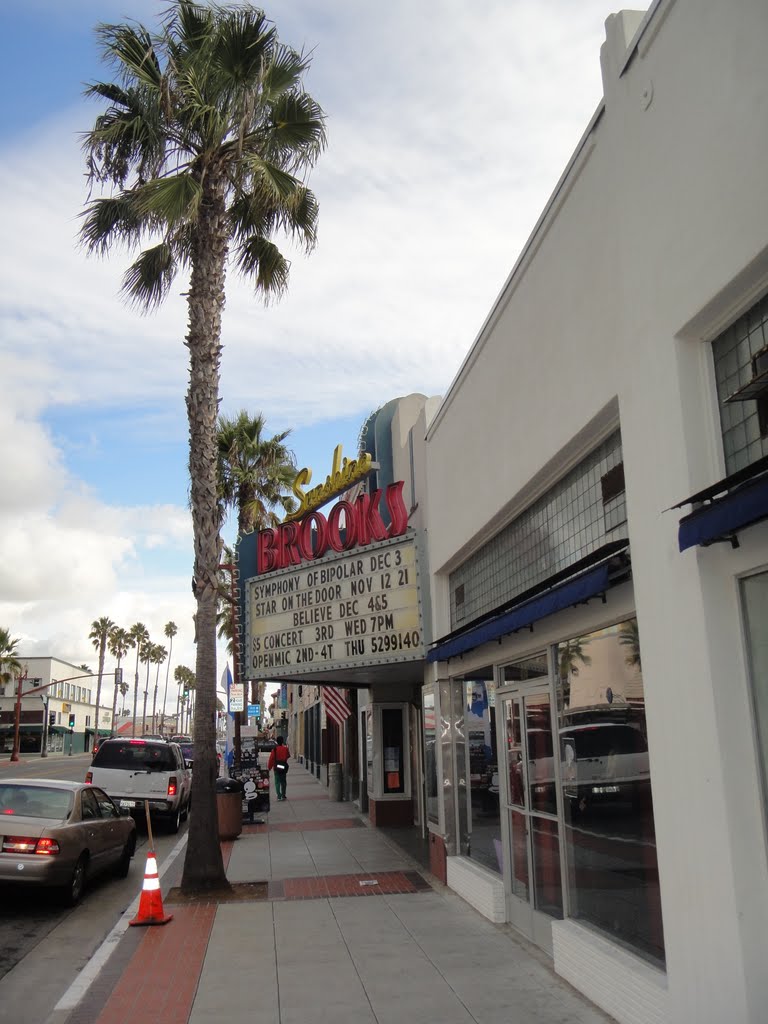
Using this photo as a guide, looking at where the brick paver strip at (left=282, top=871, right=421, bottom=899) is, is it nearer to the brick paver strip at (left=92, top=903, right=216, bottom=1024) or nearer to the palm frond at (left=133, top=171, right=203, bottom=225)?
the brick paver strip at (left=92, top=903, right=216, bottom=1024)

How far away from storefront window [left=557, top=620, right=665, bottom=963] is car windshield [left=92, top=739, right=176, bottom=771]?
13.0 m

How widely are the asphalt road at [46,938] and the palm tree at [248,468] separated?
13.4 m

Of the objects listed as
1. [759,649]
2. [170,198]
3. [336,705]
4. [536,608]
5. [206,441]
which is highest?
[170,198]

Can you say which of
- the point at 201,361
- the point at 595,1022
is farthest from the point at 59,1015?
the point at 201,361

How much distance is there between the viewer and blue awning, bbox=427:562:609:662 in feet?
20.7

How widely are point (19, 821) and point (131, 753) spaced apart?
8.16 meters

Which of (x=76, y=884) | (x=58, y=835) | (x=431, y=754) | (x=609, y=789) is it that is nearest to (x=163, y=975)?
(x=58, y=835)

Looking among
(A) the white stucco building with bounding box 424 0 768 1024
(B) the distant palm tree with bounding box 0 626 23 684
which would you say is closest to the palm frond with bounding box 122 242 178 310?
(A) the white stucco building with bounding box 424 0 768 1024

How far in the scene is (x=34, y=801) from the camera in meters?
11.6

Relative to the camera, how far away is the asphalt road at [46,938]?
7.57m

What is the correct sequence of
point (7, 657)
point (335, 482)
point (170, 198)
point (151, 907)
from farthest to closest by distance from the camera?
point (7, 657)
point (335, 482)
point (170, 198)
point (151, 907)

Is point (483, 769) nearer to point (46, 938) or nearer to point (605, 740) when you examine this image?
point (605, 740)

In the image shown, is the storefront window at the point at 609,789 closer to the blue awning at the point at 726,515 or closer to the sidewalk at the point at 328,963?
the sidewalk at the point at 328,963

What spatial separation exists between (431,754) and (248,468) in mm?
14556
